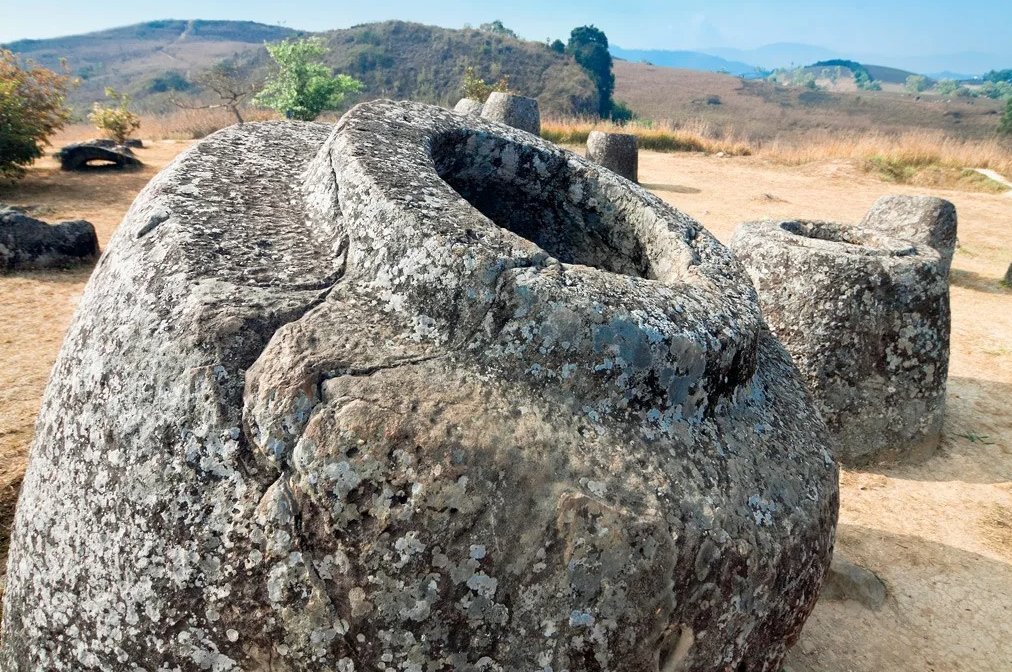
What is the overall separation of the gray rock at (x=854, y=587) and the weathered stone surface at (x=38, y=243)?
7866 millimetres

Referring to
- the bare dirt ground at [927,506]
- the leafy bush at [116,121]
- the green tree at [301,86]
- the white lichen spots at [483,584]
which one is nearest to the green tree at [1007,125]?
the green tree at [301,86]

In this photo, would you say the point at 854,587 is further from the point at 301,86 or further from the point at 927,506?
the point at 301,86

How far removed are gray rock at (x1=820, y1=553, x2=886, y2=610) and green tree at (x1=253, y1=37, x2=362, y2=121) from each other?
2337 cm

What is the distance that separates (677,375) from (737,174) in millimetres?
17789

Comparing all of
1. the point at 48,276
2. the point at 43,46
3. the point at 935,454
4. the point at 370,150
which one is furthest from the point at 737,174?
the point at 43,46

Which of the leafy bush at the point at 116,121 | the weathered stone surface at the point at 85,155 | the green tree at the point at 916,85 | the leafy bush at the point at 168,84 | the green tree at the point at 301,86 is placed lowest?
the weathered stone surface at the point at 85,155

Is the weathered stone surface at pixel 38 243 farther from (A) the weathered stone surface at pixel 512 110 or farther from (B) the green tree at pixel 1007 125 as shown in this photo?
(B) the green tree at pixel 1007 125

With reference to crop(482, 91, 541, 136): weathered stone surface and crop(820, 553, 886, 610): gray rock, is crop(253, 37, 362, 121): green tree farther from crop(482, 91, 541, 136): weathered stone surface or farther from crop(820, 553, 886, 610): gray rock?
crop(820, 553, 886, 610): gray rock

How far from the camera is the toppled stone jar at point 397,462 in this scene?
146 cm

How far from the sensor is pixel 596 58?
64.2m

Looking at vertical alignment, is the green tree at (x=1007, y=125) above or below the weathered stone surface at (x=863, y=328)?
above

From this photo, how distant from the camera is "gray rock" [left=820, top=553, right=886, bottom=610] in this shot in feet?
10.7

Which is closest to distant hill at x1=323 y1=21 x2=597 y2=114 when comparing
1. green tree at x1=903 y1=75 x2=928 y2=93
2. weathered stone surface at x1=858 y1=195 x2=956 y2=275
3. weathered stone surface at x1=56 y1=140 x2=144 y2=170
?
weathered stone surface at x1=56 y1=140 x2=144 y2=170

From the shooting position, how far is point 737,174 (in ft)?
59.5
